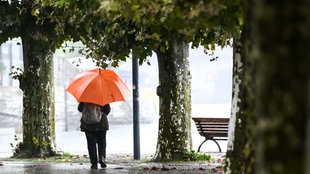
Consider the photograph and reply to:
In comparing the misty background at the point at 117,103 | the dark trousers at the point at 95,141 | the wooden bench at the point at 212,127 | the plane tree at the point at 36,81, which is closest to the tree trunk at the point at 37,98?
the plane tree at the point at 36,81

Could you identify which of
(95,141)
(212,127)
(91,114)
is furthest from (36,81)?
(91,114)

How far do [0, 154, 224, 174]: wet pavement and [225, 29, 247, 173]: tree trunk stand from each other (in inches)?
239

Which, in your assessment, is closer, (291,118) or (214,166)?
(291,118)

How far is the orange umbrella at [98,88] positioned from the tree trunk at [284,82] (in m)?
11.4

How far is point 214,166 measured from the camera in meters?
16.0

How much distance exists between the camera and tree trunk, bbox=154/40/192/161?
16.9m

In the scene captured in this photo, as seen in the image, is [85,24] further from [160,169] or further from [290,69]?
[290,69]

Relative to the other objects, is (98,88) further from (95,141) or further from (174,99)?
(174,99)

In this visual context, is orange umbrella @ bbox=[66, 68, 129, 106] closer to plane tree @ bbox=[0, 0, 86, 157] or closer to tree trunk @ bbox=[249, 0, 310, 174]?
plane tree @ bbox=[0, 0, 86, 157]

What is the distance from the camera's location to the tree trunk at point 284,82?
2586 millimetres

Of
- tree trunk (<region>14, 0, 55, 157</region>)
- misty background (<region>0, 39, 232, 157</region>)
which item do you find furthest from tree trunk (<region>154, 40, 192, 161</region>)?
misty background (<region>0, 39, 232, 157</region>)

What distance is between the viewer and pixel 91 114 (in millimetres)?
14266

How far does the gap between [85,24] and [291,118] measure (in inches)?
543

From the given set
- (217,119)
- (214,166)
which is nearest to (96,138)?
(214,166)
